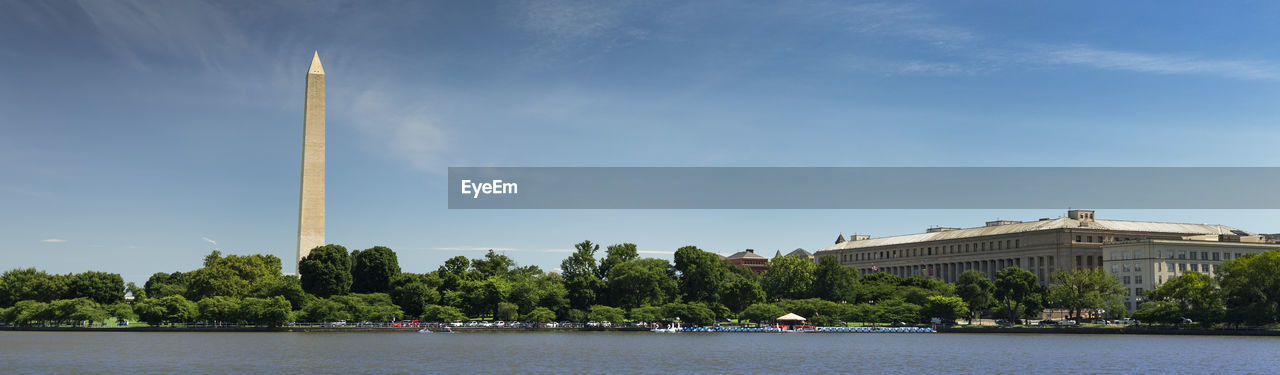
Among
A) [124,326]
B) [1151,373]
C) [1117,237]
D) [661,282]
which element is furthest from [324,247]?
[1117,237]

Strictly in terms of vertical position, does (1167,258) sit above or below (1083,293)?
above

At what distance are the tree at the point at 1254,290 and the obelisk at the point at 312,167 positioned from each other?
8789 centimetres

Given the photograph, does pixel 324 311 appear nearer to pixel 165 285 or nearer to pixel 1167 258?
pixel 165 285

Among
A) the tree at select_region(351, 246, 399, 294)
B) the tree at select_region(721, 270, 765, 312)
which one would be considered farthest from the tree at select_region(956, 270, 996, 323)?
the tree at select_region(351, 246, 399, 294)

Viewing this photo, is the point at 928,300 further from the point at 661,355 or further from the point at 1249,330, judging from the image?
the point at 661,355

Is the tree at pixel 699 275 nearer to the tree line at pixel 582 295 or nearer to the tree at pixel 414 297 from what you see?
the tree line at pixel 582 295

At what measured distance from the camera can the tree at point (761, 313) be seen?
12769cm

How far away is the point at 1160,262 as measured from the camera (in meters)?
156

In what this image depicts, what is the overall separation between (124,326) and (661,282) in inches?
2341

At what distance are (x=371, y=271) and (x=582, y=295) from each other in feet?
78.9

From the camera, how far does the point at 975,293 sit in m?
133

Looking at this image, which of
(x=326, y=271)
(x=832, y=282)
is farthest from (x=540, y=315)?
(x=832, y=282)

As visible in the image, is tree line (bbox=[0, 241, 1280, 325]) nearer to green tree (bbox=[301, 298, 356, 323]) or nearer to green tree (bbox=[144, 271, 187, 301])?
green tree (bbox=[301, 298, 356, 323])

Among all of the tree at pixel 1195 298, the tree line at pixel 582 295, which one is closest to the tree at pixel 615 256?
the tree line at pixel 582 295
